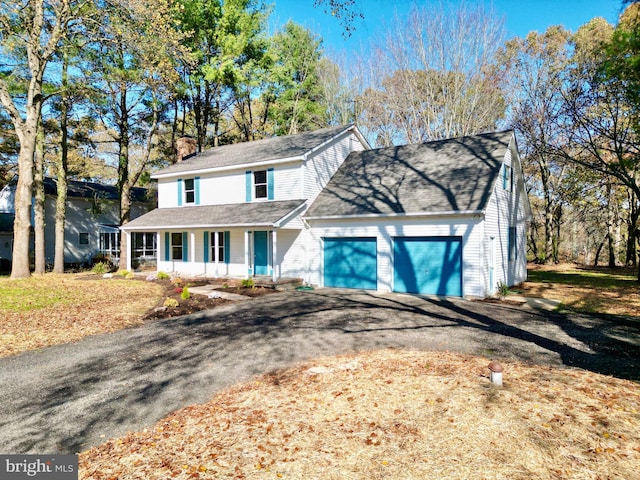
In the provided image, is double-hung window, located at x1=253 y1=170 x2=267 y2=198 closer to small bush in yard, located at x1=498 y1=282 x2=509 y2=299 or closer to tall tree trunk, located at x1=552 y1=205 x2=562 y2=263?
small bush in yard, located at x1=498 y1=282 x2=509 y2=299

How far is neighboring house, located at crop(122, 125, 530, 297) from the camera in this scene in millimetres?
14398

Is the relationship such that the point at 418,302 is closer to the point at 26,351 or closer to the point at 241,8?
the point at 26,351

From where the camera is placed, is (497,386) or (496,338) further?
(496,338)

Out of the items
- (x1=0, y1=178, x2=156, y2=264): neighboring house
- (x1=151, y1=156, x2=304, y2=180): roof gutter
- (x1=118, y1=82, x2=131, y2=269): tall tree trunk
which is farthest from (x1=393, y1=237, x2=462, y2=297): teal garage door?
(x1=0, y1=178, x2=156, y2=264): neighboring house

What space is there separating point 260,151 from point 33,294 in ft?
39.4

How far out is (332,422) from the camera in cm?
459

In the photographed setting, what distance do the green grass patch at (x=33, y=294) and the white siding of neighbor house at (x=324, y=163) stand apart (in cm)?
1039

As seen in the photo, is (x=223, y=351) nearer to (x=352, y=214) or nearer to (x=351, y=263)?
(x=351, y=263)

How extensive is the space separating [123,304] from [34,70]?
12.9m

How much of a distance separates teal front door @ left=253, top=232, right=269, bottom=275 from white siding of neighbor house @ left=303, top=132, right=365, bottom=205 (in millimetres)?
2967

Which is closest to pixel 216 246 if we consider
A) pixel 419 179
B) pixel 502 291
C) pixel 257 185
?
pixel 257 185

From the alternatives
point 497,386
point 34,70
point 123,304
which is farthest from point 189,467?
point 34,70

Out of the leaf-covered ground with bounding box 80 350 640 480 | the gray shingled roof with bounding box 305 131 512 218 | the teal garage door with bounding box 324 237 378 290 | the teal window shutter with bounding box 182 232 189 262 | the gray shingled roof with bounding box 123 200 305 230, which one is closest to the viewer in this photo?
the leaf-covered ground with bounding box 80 350 640 480

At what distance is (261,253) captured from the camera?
63.1 ft
